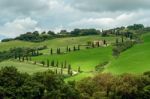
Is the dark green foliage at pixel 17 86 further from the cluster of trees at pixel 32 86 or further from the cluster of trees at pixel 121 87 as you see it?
the cluster of trees at pixel 121 87

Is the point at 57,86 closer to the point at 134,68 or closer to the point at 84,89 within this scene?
the point at 84,89

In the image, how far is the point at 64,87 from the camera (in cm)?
11725

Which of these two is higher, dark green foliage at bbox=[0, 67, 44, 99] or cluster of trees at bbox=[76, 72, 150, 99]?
dark green foliage at bbox=[0, 67, 44, 99]

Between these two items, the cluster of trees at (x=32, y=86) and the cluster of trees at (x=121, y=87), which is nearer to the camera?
the cluster of trees at (x=32, y=86)

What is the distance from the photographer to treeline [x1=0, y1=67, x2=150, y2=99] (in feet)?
370

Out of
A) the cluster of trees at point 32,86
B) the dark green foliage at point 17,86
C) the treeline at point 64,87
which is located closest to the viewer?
the dark green foliage at point 17,86

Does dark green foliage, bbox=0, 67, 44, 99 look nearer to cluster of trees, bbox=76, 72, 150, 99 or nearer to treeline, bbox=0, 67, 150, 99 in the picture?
treeline, bbox=0, 67, 150, 99

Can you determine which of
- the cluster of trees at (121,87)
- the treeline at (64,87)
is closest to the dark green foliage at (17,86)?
the treeline at (64,87)

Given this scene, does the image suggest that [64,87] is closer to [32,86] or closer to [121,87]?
[32,86]

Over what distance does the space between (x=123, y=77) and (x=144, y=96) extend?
9.10 metres

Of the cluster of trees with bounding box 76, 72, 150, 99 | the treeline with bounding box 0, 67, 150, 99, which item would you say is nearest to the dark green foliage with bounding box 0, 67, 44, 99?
the treeline with bounding box 0, 67, 150, 99

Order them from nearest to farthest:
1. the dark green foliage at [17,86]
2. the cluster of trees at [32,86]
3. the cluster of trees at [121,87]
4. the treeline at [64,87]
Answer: the dark green foliage at [17,86]
the cluster of trees at [32,86]
the treeline at [64,87]
the cluster of trees at [121,87]

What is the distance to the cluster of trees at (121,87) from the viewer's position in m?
131

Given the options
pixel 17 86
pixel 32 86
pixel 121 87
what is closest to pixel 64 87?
pixel 32 86
